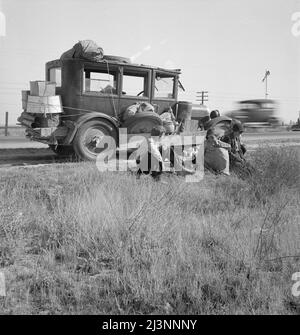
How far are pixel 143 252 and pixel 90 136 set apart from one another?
505 cm

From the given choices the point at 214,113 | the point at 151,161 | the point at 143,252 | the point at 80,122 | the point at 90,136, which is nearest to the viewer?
the point at 143,252

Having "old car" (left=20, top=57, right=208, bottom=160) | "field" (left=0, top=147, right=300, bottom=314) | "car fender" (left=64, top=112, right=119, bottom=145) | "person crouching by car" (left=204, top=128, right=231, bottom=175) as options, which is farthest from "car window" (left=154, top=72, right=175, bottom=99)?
"field" (left=0, top=147, right=300, bottom=314)

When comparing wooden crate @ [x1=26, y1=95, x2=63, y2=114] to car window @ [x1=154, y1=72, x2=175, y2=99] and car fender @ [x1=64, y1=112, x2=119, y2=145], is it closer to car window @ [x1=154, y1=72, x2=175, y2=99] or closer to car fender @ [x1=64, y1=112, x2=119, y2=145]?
car fender @ [x1=64, y1=112, x2=119, y2=145]

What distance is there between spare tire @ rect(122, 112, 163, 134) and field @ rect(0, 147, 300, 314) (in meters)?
2.78

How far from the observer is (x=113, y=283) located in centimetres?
311

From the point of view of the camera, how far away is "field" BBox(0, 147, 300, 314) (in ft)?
9.64

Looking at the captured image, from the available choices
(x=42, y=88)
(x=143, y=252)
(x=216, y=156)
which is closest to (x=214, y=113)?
(x=216, y=156)

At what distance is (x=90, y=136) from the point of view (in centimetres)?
820

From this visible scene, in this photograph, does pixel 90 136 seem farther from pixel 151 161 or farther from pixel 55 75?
pixel 151 161

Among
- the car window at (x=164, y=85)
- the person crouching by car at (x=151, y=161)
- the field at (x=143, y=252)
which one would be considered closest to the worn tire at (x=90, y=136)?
the car window at (x=164, y=85)
